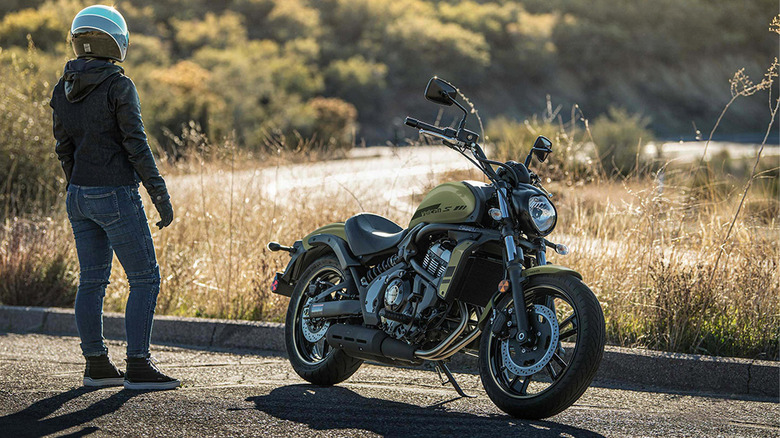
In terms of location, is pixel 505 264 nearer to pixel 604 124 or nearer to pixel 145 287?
pixel 145 287

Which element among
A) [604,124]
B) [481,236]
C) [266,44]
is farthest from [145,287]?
[266,44]

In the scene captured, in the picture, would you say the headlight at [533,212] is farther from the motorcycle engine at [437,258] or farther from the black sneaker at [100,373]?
the black sneaker at [100,373]

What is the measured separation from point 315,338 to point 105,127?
69.2 inches

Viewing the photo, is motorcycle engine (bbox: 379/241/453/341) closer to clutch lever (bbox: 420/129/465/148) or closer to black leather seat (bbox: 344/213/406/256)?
black leather seat (bbox: 344/213/406/256)

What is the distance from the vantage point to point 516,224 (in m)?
5.13

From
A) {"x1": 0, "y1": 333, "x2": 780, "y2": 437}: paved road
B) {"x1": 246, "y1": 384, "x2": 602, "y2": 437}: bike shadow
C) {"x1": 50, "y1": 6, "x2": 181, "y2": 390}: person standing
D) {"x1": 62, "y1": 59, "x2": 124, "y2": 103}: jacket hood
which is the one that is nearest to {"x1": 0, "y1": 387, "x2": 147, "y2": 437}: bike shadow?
{"x1": 0, "y1": 333, "x2": 780, "y2": 437}: paved road

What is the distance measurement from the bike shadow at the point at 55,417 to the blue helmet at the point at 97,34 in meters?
1.85

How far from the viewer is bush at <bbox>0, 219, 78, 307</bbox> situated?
8805 millimetres

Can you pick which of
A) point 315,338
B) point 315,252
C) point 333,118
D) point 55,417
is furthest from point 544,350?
point 333,118

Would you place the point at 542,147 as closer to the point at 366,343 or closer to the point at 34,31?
the point at 366,343

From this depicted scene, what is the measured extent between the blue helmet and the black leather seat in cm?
166

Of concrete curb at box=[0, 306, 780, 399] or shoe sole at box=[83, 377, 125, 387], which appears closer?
shoe sole at box=[83, 377, 125, 387]

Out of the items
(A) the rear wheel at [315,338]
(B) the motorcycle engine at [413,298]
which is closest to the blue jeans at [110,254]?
(A) the rear wheel at [315,338]

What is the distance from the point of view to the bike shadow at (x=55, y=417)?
4699mm
